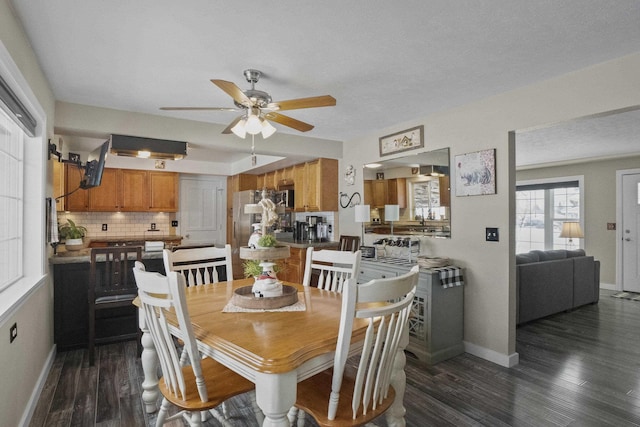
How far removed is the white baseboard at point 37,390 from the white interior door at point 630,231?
25.5 feet

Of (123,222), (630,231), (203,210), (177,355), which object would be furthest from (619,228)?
A: (123,222)

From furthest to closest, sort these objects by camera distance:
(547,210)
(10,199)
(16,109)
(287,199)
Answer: (547,210)
(287,199)
(10,199)
(16,109)

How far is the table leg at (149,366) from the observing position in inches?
78.7

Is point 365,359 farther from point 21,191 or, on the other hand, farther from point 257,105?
point 21,191

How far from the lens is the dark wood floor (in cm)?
219

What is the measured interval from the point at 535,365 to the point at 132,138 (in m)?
4.26

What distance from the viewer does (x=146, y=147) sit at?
11.8ft

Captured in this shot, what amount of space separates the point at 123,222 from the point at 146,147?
3.62 meters

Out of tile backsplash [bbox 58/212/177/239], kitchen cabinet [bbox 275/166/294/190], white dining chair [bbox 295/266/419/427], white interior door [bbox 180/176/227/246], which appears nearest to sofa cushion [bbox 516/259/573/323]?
white dining chair [bbox 295/266/419/427]

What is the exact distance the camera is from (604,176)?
611 centimetres

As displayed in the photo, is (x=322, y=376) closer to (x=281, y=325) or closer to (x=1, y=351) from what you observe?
(x=281, y=325)

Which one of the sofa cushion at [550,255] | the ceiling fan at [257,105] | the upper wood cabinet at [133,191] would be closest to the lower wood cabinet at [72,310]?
the ceiling fan at [257,105]

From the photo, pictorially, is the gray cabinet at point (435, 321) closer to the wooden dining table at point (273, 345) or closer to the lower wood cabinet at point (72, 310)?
the wooden dining table at point (273, 345)

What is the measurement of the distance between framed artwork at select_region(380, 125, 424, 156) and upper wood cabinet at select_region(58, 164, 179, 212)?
444cm
